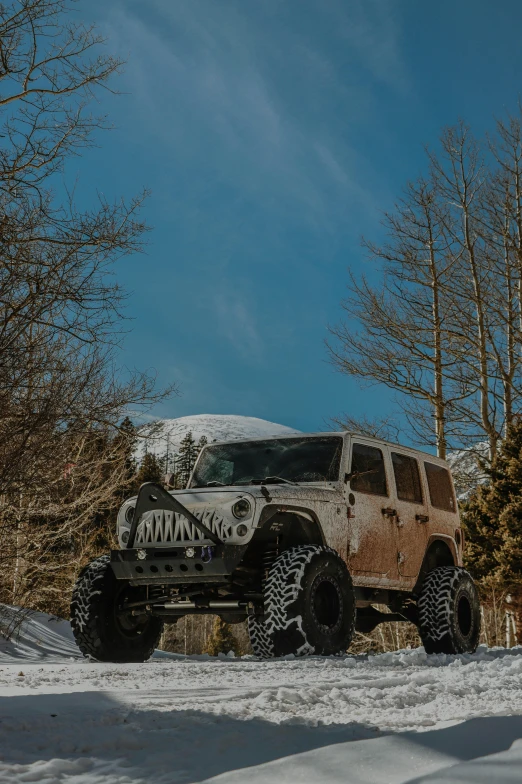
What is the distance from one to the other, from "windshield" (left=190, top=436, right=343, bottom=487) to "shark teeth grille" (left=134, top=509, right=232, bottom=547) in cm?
99

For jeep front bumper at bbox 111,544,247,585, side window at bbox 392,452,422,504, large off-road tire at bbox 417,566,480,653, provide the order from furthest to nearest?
side window at bbox 392,452,422,504 → large off-road tire at bbox 417,566,480,653 → jeep front bumper at bbox 111,544,247,585

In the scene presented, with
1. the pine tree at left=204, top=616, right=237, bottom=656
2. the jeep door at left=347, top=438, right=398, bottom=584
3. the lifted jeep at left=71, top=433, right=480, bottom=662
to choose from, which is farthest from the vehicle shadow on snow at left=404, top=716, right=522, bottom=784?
the pine tree at left=204, top=616, right=237, bottom=656

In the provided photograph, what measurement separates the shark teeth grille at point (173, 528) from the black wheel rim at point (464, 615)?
12.3 feet

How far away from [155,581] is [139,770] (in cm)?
459

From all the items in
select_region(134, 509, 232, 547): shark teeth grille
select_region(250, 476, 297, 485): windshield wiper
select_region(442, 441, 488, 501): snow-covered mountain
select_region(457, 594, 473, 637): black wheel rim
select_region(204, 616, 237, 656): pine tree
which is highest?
select_region(442, 441, 488, 501): snow-covered mountain

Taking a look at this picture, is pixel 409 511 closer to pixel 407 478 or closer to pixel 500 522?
pixel 407 478

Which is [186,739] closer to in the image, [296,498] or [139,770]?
[139,770]

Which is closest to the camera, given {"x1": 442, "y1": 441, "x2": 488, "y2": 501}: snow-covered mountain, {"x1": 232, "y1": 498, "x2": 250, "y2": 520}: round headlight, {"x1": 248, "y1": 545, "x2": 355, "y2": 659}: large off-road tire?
{"x1": 248, "y1": 545, "x2": 355, "y2": 659}: large off-road tire

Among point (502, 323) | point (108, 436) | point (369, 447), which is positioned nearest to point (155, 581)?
point (369, 447)

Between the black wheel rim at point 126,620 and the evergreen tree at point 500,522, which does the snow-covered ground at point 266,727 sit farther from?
the evergreen tree at point 500,522

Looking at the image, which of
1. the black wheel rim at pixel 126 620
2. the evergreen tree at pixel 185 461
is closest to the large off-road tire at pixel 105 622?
the black wheel rim at pixel 126 620

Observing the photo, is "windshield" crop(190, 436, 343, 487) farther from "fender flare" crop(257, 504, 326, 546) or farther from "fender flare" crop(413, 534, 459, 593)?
"fender flare" crop(413, 534, 459, 593)

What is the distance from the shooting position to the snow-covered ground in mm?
2900

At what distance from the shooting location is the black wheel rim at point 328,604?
24.5ft
